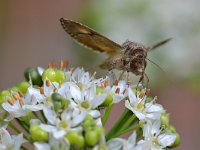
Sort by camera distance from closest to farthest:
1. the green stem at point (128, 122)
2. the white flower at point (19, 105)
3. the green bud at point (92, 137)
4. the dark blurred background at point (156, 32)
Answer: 1. the green bud at point (92, 137)
2. the white flower at point (19, 105)
3. the green stem at point (128, 122)
4. the dark blurred background at point (156, 32)

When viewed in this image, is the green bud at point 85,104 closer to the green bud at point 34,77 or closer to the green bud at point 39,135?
the green bud at point 39,135

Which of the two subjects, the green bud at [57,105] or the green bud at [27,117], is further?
the green bud at [27,117]

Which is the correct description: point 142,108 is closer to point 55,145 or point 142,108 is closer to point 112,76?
point 112,76

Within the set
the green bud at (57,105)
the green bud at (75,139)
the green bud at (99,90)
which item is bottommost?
the green bud at (75,139)

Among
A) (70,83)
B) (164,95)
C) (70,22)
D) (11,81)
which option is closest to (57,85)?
(70,83)

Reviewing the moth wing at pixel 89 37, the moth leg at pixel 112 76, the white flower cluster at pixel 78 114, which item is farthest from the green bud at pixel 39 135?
the moth wing at pixel 89 37

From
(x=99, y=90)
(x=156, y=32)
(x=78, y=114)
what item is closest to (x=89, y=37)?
(x=99, y=90)

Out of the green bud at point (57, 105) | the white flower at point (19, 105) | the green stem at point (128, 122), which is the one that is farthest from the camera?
the green stem at point (128, 122)
